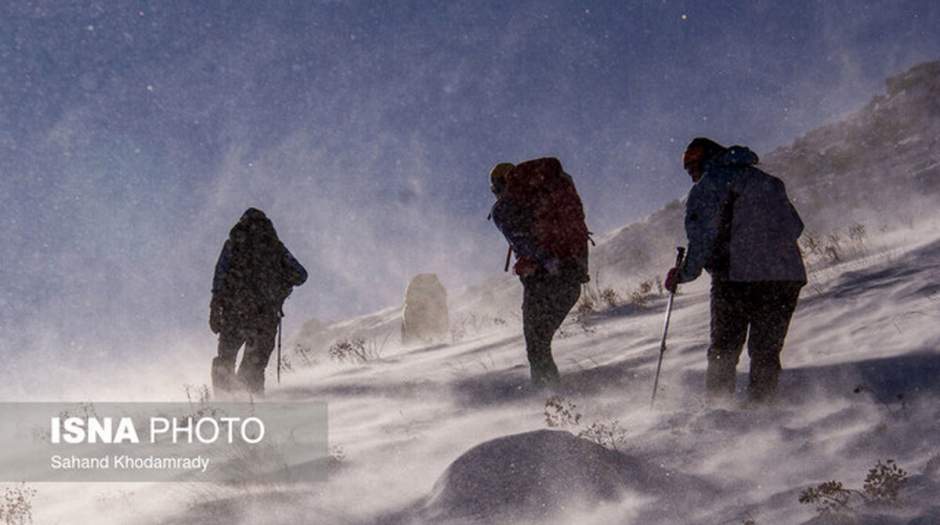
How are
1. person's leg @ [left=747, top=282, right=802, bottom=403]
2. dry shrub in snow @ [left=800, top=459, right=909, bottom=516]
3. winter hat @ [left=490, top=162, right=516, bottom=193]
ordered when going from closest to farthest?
dry shrub in snow @ [left=800, top=459, right=909, bottom=516]
person's leg @ [left=747, top=282, right=802, bottom=403]
winter hat @ [left=490, top=162, right=516, bottom=193]

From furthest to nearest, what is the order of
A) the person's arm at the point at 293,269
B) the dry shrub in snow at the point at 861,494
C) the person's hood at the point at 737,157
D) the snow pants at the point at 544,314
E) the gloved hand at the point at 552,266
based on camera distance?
the person's arm at the point at 293,269 → the snow pants at the point at 544,314 → the gloved hand at the point at 552,266 → the person's hood at the point at 737,157 → the dry shrub in snow at the point at 861,494

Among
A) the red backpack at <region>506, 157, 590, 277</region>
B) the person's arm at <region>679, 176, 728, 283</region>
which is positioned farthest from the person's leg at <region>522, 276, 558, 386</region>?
the person's arm at <region>679, 176, 728, 283</region>

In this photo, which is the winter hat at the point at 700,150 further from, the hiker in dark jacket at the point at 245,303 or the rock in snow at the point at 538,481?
the hiker in dark jacket at the point at 245,303

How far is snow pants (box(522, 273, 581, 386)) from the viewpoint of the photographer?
224 inches

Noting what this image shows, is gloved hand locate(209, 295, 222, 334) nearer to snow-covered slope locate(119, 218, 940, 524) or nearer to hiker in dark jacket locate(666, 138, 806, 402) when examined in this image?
snow-covered slope locate(119, 218, 940, 524)

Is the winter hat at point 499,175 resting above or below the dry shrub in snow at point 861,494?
above

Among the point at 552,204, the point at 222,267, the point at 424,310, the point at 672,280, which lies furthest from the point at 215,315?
the point at 424,310

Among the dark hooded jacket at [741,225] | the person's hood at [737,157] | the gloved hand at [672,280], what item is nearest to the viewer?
the dark hooded jacket at [741,225]

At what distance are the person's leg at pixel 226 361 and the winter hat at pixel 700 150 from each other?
526cm

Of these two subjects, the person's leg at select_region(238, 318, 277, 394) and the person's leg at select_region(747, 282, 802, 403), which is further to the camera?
the person's leg at select_region(238, 318, 277, 394)

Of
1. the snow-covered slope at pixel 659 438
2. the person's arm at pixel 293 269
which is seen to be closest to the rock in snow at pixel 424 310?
the person's arm at pixel 293 269

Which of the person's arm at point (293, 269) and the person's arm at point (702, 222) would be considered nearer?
the person's arm at point (702, 222)

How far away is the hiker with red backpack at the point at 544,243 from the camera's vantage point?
18.5ft

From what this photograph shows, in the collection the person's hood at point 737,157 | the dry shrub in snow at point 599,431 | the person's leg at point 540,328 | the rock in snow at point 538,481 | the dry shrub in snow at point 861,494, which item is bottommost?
the dry shrub in snow at point 861,494
